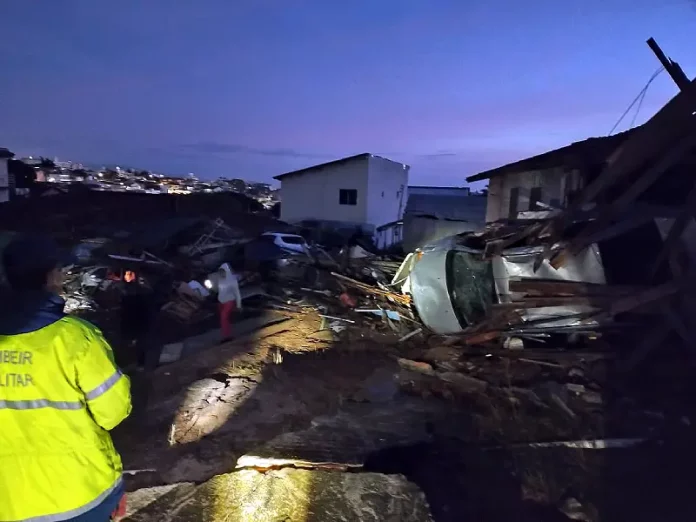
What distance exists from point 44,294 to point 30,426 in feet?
1.67

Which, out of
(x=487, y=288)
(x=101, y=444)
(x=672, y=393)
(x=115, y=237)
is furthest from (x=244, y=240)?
(x=101, y=444)

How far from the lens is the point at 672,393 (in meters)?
5.77

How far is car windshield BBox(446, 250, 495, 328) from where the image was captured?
25.1 feet

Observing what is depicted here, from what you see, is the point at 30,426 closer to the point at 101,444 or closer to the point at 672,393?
the point at 101,444

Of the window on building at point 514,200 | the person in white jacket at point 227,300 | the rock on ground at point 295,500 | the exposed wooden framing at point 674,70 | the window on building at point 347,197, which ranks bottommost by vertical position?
the rock on ground at point 295,500

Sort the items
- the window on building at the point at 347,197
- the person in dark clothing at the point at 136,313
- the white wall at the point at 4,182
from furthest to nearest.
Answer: the window on building at the point at 347,197
the white wall at the point at 4,182
the person in dark clothing at the point at 136,313

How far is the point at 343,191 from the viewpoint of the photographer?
86.9ft

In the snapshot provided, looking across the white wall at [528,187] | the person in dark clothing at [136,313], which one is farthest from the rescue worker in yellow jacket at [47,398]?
the white wall at [528,187]

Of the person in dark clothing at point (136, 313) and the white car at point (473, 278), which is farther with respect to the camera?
the person in dark clothing at point (136, 313)

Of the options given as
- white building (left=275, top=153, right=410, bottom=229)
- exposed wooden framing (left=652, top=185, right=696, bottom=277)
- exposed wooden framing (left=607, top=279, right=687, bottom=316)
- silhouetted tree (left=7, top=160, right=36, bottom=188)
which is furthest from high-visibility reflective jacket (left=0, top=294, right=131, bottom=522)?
silhouetted tree (left=7, top=160, right=36, bottom=188)

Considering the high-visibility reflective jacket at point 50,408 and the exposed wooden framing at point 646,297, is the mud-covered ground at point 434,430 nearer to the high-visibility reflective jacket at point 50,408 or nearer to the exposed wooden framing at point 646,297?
the exposed wooden framing at point 646,297

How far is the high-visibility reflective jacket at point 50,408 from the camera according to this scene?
1776 mm

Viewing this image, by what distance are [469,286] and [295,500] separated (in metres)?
4.99

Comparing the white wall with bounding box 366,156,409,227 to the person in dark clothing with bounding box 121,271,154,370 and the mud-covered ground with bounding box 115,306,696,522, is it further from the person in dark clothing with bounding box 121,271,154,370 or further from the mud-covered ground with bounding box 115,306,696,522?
the mud-covered ground with bounding box 115,306,696,522
